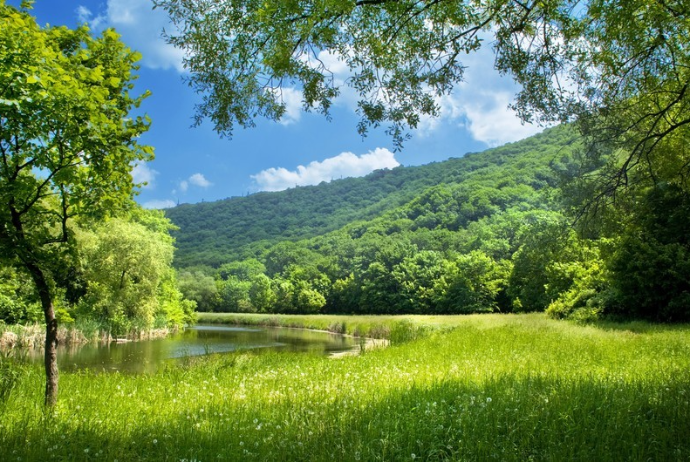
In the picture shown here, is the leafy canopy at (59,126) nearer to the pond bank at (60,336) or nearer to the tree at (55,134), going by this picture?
the tree at (55,134)

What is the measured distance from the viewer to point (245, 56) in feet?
19.3

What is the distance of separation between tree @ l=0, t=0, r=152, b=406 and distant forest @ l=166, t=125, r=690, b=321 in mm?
8676

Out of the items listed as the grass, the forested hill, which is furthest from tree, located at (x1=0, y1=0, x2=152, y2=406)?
the forested hill

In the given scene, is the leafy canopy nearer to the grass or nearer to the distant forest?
the grass

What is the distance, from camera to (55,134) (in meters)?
5.18

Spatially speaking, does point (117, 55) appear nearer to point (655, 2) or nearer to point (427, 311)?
point (655, 2)

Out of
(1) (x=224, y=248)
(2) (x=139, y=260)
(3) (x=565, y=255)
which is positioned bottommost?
(3) (x=565, y=255)

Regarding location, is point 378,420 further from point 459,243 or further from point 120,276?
point 459,243

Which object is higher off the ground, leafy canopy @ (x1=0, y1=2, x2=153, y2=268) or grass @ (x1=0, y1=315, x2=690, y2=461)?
leafy canopy @ (x1=0, y1=2, x2=153, y2=268)

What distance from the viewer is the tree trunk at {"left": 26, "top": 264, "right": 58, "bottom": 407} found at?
5.70 meters

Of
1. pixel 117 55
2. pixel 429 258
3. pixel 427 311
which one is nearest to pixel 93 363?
pixel 117 55

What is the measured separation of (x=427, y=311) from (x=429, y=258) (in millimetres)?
12678

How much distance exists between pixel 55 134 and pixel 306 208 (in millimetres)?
146481

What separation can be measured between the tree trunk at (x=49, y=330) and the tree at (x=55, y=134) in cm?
1
